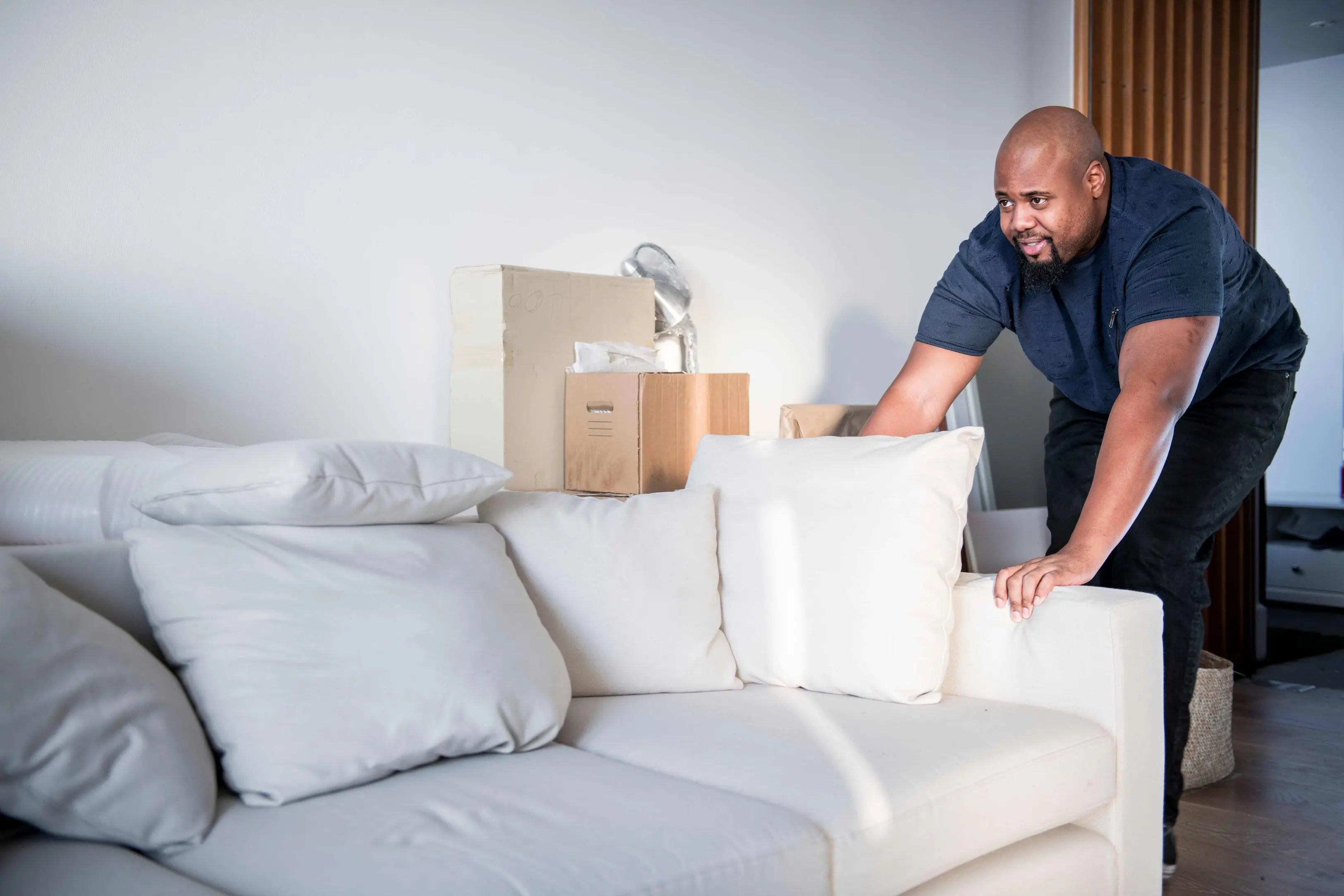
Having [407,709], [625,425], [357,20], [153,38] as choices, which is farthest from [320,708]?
[357,20]

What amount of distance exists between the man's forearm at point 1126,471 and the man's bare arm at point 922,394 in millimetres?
517

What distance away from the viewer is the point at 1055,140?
2.00 meters

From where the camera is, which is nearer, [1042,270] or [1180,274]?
[1180,274]

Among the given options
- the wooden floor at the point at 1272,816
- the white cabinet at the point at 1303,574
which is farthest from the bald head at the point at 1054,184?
the white cabinet at the point at 1303,574

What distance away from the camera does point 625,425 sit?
2.29m

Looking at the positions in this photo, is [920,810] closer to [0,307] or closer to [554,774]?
[554,774]

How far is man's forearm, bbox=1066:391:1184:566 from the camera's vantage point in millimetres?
1783

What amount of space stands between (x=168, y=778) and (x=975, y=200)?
338 centimetres

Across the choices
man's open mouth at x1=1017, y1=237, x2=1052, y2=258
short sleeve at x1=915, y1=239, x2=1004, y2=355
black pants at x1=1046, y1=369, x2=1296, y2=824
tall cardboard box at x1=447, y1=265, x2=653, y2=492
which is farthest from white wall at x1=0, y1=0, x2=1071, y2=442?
black pants at x1=1046, y1=369, x2=1296, y2=824

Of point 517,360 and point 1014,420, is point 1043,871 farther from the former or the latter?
point 1014,420

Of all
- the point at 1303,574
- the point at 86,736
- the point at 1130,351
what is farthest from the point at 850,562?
the point at 1303,574

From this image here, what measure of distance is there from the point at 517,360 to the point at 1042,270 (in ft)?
3.49

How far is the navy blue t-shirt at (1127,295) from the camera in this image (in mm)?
1903

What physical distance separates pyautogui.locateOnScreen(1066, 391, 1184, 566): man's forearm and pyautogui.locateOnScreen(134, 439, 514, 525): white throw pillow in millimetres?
1045
